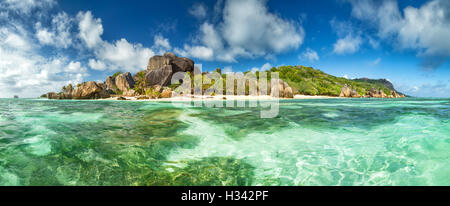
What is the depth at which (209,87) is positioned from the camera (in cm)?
6253

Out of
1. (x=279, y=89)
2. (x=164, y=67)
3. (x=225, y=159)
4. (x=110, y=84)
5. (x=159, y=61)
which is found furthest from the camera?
(x=159, y=61)

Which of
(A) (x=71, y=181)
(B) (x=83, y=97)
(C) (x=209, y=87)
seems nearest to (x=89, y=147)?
(A) (x=71, y=181)

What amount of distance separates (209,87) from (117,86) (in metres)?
57.3

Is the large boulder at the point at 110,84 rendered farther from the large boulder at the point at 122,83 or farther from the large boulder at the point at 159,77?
the large boulder at the point at 159,77

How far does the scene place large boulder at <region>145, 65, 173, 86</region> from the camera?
88188 mm

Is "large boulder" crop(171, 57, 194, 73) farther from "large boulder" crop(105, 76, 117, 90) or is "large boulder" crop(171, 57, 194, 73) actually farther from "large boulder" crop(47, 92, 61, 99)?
"large boulder" crop(47, 92, 61, 99)

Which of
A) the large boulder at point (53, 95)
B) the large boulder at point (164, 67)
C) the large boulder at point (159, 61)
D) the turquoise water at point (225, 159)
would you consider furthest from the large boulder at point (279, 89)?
the large boulder at point (53, 95)

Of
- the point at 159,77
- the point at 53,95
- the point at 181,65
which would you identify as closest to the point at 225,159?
the point at 53,95

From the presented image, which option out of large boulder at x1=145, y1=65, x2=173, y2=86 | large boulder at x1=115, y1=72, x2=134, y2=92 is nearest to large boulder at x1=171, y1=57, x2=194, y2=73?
large boulder at x1=145, y1=65, x2=173, y2=86

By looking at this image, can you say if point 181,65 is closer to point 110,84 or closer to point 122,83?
point 122,83

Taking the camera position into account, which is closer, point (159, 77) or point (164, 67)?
point (159, 77)

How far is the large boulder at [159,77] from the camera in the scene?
88188 millimetres

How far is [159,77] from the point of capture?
88.8 meters
